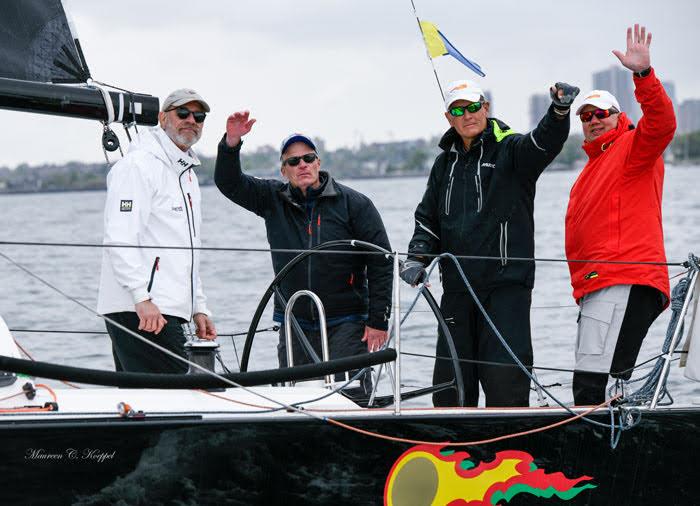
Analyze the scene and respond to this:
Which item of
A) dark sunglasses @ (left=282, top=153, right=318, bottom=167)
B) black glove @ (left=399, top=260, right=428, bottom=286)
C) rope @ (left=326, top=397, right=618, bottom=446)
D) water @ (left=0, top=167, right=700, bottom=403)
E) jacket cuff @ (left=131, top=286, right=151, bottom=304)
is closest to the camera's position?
rope @ (left=326, top=397, right=618, bottom=446)

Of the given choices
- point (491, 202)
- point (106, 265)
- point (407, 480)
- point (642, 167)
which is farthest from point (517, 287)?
point (106, 265)

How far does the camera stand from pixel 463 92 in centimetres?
454

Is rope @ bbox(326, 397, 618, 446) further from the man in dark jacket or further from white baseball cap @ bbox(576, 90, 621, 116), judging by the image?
white baseball cap @ bbox(576, 90, 621, 116)

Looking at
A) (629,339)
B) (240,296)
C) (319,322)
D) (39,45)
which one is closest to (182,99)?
(39,45)

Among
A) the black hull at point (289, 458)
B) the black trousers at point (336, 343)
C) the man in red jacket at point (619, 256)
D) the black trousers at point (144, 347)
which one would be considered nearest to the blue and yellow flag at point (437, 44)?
the man in red jacket at point (619, 256)

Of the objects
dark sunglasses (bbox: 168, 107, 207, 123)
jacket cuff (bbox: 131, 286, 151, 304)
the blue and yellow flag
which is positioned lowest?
jacket cuff (bbox: 131, 286, 151, 304)

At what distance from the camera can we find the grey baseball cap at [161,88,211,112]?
4582 mm

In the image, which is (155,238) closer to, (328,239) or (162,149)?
(162,149)

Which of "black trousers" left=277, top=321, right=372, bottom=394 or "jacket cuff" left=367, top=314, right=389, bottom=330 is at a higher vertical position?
"jacket cuff" left=367, top=314, right=389, bottom=330

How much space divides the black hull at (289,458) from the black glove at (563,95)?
1168 millimetres

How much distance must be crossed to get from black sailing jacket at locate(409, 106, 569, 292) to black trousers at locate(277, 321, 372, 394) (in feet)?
1.69

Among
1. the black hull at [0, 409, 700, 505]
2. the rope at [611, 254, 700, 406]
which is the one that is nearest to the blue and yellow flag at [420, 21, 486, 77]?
the rope at [611, 254, 700, 406]

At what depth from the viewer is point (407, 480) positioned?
13.2 feet

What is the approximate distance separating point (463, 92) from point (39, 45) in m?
1.99
